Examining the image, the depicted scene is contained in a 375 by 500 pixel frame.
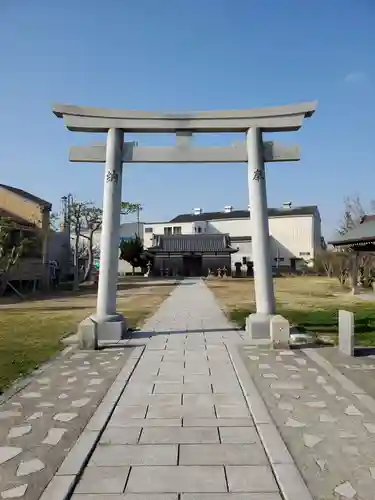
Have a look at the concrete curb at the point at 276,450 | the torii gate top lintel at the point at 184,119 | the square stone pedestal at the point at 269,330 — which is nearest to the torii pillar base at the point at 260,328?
the square stone pedestal at the point at 269,330

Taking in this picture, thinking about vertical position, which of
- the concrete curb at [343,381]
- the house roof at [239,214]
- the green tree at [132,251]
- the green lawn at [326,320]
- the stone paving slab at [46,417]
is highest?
the house roof at [239,214]

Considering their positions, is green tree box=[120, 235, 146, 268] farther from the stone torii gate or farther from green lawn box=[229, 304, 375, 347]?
the stone torii gate

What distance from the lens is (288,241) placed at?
65875mm

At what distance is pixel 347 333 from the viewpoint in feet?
28.7

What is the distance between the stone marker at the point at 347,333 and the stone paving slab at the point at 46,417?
440 cm

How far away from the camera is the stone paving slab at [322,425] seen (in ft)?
11.9

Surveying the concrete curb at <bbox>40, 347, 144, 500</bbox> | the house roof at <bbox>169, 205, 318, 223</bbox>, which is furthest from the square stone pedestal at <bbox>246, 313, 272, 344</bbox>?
the house roof at <bbox>169, 205, 318, 223</bbox>

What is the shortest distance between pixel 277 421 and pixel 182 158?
7.32m

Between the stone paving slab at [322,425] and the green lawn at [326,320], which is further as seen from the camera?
the green lawn at [326,320]

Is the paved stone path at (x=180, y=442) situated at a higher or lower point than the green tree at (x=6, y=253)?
lower

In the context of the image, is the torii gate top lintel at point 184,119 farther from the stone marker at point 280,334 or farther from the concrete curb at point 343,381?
the concrete curb at point 343,381

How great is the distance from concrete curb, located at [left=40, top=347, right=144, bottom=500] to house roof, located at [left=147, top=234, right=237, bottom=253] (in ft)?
163

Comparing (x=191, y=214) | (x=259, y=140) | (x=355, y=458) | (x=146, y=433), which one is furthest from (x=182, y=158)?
(x=191, y=214)

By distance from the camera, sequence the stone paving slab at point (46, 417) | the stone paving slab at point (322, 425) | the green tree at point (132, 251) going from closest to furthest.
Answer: the stone paving slab at point (322, 425)
the stone paving slab at point (46, 417)
the green tree at point (132, 251)
